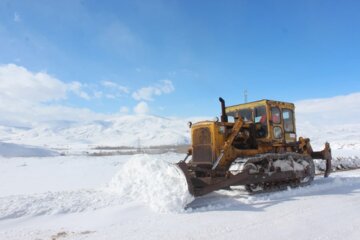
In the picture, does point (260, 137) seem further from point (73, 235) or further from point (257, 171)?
point (73, 235)

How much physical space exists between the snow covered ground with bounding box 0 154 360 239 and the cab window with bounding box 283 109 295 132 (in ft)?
7.52

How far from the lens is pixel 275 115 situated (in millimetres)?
11898

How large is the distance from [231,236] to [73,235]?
278 centimetres

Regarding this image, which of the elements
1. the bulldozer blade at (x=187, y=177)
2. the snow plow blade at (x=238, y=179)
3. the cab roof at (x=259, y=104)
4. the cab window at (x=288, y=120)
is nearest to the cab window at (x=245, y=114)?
the cab roof at (x=259, y=104)

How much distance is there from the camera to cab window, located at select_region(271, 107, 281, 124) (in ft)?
38.5

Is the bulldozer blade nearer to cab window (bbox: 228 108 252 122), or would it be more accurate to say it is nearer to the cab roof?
cab window (bbox: 228 108 252 122)

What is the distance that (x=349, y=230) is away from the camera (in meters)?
6.54

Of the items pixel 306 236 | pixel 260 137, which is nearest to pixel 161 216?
pixel 306 236

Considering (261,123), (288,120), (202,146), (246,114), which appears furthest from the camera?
(288,120)

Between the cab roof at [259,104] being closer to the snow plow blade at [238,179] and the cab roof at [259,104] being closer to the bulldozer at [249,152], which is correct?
the bulldozer at [249,152]

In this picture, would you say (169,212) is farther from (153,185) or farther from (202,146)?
(202,146)

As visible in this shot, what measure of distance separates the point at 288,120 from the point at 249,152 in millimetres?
2449

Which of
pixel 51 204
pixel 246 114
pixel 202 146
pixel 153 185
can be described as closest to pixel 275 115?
pixel 246 114

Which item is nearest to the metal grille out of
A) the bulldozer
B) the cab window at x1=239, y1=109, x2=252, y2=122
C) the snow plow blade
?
the bulldozer
